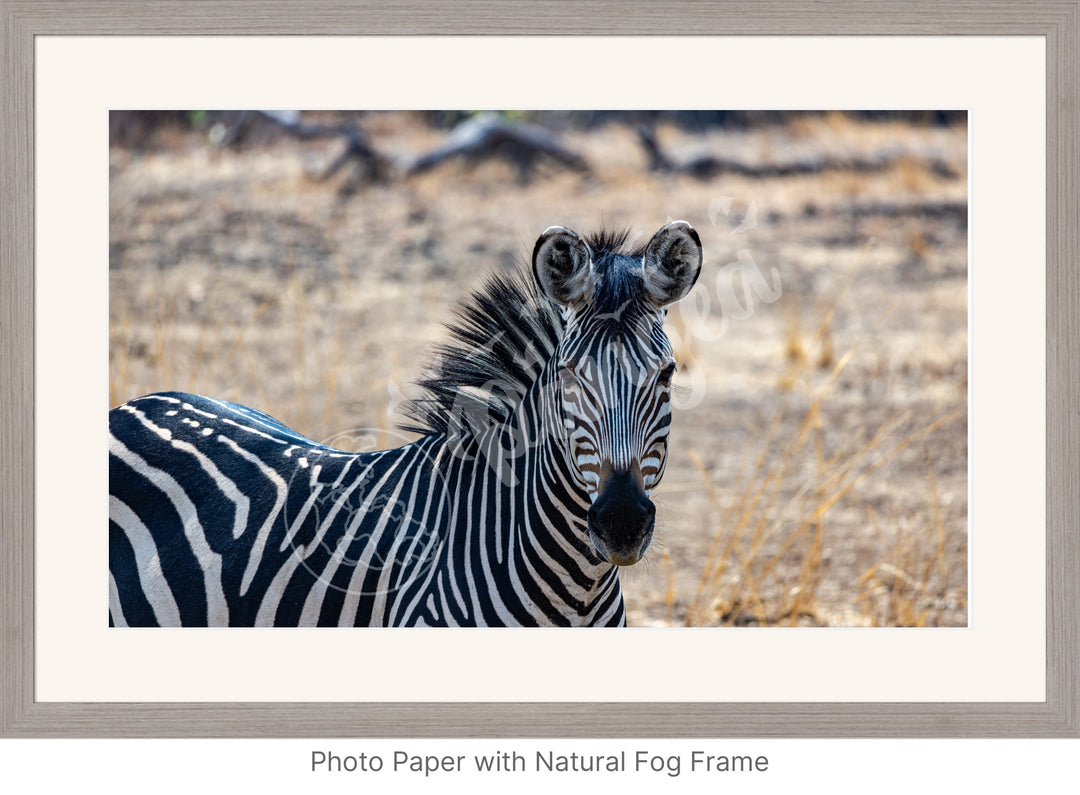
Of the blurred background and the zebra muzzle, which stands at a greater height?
the blurred background

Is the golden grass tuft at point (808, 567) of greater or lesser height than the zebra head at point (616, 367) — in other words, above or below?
below

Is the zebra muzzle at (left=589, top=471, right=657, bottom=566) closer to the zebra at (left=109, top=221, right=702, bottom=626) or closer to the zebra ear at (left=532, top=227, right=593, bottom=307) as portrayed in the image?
the zebra at (left=109, top=221, right=702, bottom=626)

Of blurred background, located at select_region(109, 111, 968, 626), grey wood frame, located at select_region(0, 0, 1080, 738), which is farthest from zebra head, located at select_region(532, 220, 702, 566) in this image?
blurred background, located at select_region(109, 111, 968, 626)

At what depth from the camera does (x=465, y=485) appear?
3287 mm

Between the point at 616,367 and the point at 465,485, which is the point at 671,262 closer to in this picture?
the point at 616,367

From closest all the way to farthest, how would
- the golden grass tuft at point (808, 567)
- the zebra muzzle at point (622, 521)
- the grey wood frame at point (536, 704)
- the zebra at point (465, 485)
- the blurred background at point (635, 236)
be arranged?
the zebra muzzle at point (622, 521) → the zebra at point (465, 485) → the grey wood frame at point (536, 704) → the golden grass tuft at point (808, 567) → the blurred background at point (635, 236)

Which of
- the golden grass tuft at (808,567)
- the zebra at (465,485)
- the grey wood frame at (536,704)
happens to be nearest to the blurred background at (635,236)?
the golden grass tuft at (808,567)

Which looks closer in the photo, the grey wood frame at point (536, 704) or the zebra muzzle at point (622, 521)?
the zebra muzzle at point (622, 521)

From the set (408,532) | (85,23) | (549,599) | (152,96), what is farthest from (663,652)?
(85,23)

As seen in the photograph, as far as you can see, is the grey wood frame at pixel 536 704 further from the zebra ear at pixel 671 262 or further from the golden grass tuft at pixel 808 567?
the golden grass tuft at pixel 808 567

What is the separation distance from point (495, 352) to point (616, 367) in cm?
60

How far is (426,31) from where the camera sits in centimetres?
331

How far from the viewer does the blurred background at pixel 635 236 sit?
758cm

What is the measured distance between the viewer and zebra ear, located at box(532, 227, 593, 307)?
2.88 m
